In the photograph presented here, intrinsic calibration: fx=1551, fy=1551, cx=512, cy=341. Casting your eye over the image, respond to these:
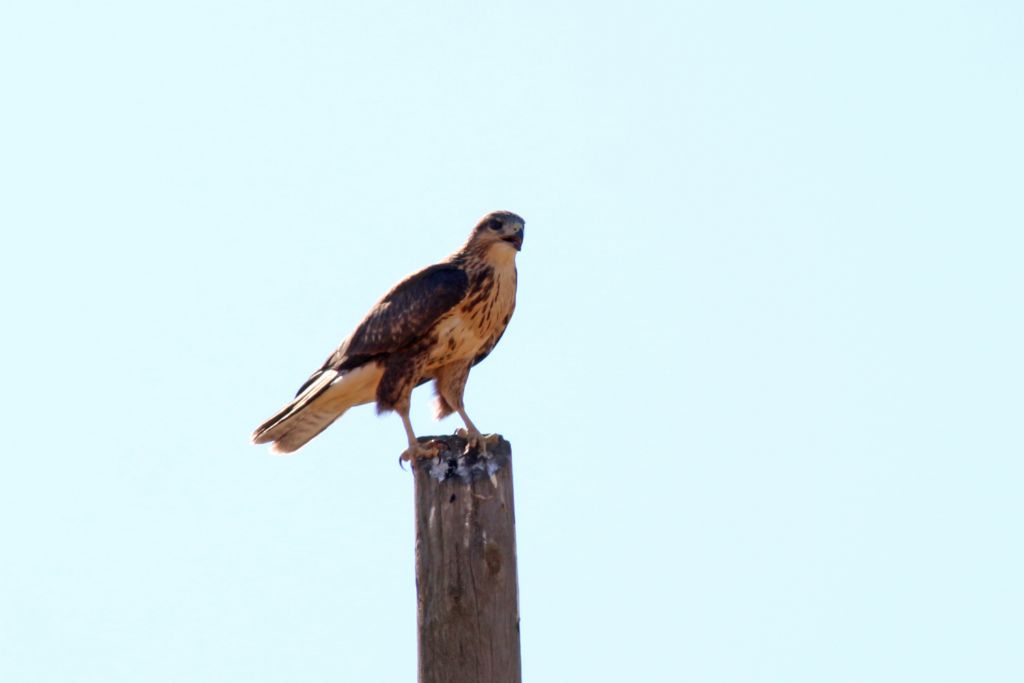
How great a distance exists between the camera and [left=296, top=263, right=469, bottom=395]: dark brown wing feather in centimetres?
777

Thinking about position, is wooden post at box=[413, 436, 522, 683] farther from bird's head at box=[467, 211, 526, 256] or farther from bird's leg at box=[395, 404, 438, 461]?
bird's head at box=[467, 211, 526, 256]

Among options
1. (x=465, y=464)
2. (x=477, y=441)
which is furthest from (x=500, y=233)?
(x=465, y=464)

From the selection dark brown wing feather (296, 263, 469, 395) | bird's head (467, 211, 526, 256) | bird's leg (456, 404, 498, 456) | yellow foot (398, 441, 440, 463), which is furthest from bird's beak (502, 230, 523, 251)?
yellow foot (398, 441, 440, 463)

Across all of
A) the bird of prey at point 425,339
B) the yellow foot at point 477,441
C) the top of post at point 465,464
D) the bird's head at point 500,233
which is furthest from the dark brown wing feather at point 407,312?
the top of post at point 465,464

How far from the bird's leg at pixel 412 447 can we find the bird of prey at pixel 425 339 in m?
0.01

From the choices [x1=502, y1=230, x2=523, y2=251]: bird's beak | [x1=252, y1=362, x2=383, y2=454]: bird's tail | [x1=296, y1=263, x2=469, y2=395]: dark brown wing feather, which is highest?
[x1=502, y1=230, x2=523, y2=251]: bird's beak

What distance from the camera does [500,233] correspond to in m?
8.00

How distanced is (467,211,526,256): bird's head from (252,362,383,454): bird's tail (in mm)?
844

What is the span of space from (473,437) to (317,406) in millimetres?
1845

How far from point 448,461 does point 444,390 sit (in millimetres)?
2820

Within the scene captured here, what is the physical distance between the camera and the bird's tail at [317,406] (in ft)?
26.1

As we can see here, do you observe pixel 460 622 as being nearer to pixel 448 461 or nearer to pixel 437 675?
pixel 437 675

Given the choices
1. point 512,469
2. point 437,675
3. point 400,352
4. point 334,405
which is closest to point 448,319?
point 400,352

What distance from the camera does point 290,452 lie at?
819 centimetres
